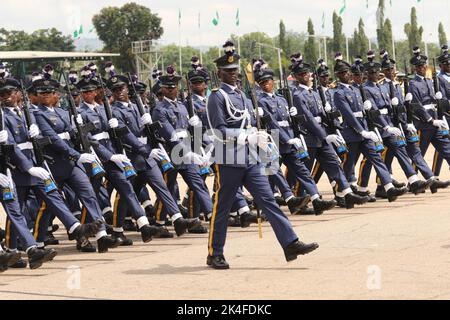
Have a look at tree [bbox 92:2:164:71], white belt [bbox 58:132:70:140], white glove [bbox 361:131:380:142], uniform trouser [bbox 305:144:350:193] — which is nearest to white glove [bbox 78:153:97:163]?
white belt [bbox 58:132:70:140]

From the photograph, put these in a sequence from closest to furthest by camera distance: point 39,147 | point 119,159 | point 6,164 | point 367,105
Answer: point 6,164 < point 39,147 < point 119,159 < point 367,105

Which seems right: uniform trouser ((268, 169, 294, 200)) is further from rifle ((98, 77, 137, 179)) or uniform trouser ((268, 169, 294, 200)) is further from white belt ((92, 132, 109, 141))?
white belt ((92, 132, 109, 141))

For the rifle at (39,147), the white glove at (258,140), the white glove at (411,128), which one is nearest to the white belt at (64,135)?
the rifle at (39,147)

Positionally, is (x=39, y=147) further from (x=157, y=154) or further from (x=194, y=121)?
(x=194, y=121)

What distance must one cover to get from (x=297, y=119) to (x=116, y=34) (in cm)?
7676

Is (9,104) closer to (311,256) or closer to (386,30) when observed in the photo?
(311,256)

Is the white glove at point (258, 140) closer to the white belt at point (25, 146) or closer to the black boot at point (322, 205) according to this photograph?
the white belt at point (25, 146)

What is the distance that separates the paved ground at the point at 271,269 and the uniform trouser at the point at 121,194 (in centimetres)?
41

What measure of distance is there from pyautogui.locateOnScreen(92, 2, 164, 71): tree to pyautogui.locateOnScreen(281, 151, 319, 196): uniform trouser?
75.4 m

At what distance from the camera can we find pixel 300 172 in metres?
14.3

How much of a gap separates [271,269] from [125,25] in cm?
8196

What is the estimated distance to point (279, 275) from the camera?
9164 mm

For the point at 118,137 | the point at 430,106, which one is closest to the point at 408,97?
the point at 430,106

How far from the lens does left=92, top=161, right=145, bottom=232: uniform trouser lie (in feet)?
39.8
